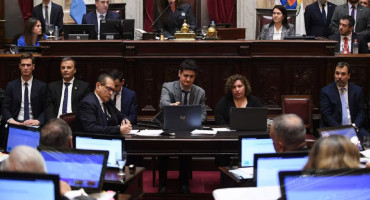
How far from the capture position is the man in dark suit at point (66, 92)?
771cm

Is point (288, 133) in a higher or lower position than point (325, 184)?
higher

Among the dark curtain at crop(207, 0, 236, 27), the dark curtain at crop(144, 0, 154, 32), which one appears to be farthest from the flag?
the dark curtain at crop(207, 0, 236, 27)

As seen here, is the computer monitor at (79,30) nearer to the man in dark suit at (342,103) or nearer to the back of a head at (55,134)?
the man in dark suit at (342,103)

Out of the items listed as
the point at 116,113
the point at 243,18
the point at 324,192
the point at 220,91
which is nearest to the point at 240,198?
the point at 324,192

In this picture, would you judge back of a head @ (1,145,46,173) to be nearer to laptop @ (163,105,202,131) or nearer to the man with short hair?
the man with short hair

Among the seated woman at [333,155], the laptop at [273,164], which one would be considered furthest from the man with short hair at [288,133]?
the seated woman at [333,155]

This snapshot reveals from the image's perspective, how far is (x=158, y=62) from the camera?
A: 845 cm

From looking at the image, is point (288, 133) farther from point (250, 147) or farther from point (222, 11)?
point (222, 11)

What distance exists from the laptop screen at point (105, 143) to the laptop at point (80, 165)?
794mm

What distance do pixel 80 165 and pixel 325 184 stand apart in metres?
1.78

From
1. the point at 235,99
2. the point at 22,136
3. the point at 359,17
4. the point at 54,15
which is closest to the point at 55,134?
the point at 22,136

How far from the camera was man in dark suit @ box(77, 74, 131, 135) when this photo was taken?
241 inches

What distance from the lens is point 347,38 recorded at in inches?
364

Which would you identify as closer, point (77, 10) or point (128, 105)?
point (128, 105)
